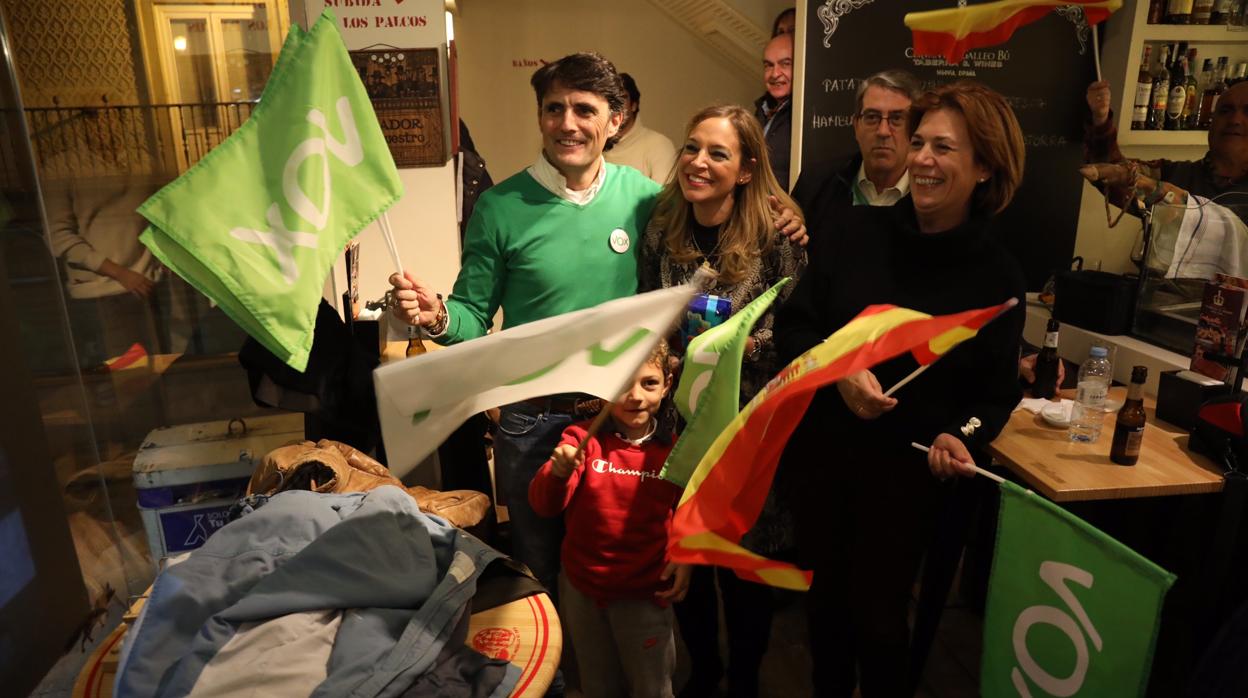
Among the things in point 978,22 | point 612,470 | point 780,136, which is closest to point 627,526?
point 612,470

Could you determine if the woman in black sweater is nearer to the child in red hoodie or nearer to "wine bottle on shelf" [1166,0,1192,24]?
the child in red hoodie

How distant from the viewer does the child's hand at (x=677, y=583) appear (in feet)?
6.44

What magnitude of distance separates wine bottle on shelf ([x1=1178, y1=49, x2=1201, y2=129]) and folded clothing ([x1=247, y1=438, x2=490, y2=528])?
372 cm

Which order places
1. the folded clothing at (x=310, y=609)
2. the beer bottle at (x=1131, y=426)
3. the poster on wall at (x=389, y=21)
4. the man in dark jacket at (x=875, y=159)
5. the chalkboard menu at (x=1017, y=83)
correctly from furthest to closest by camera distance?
→ the chalkboard menu at (x=1017, y=83) → the poster on wall at (x=389, y=21) → the man in dark jacket at (x=875, y=159) → the beer bottle at (x=1131, y=426) → the folded clothing at (x=310, y=609)

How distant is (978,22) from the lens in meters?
2.80

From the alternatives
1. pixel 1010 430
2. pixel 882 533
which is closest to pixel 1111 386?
pixel 1010 430

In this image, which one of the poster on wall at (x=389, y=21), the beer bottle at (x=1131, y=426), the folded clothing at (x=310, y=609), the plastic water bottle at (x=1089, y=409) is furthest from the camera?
the poster on wall at (x=389, y=21)

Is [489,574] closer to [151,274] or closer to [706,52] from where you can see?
[151,274]

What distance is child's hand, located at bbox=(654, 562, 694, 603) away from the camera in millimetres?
1964

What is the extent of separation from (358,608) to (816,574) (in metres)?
1.22

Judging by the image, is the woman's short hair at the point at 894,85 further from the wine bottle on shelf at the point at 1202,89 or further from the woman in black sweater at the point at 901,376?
the wine bottle on shelf at the point at 1202,89

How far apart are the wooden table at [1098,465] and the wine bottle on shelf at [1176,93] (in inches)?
83.4

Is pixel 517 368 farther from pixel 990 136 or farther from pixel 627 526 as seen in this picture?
pixel 990 136

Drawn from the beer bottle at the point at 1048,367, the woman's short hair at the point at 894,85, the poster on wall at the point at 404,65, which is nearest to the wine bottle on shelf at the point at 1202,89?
the beer bottle at the point at 1048,367
